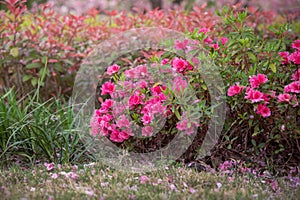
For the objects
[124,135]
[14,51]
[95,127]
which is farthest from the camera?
[14,51]

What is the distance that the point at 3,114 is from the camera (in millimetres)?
Result: 3584

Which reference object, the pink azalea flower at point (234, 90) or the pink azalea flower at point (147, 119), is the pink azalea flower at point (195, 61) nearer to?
→ the pink azalea flower at point (234, 90)

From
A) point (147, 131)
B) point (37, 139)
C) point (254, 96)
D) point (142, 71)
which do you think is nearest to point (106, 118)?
point (147, 131)

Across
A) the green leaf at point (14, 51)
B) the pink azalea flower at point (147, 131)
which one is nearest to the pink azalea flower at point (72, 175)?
the pink azalea flower at point (147, 131)

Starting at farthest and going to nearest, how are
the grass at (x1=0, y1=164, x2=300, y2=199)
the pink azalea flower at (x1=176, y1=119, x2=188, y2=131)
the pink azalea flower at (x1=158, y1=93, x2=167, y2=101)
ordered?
the pink azalea flower at (x1=158, y1=93, x2=167, y2=101) < the pink azalea flower at (x1=176, y1=119, x2=188, y2=131) < the grass at (x1=0, y1=164, x2=300, y2=199)

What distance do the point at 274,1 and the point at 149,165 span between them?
863cm

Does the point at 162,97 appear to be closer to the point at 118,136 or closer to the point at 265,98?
the point at 118,136

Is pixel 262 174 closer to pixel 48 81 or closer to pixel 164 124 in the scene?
pixel 164 124

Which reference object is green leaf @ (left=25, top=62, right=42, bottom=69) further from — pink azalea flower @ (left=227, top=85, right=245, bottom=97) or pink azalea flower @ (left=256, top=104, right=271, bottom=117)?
pink azalea flower @ (left=256, top=104, right=271, bottom=117)

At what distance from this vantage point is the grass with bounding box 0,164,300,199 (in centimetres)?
244

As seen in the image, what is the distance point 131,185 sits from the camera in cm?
266

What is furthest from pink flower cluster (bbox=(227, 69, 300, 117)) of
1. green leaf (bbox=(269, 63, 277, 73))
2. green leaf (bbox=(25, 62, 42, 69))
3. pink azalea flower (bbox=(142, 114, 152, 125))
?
green leaf (bbox=(25, 62, 42, 69))

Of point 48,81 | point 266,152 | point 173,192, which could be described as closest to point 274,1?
point 48,81

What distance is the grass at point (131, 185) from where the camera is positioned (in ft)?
8.00
